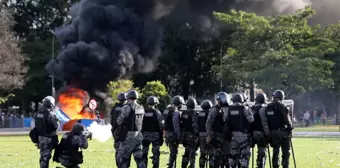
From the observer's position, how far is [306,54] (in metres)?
47.5

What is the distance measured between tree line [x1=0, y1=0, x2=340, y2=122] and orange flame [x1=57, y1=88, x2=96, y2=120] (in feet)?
8.30

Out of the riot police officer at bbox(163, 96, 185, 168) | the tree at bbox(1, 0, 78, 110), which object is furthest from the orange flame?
the riot police officer at bbox(163, 96, 185, 168)

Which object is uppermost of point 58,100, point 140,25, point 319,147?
point 140,25

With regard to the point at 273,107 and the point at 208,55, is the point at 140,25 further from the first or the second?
the point at 273,107

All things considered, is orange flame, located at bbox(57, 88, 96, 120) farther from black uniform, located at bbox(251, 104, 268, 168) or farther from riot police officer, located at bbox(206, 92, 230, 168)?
riot police officer, located at bbox(206, 92, 230, 168)

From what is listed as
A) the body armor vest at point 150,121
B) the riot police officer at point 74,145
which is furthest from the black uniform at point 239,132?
the riot police officer at point 74,145

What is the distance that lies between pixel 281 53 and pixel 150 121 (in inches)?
1255

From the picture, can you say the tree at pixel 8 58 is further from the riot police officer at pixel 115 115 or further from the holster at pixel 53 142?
the holster at pixel 53 142

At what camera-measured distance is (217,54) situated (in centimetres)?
6169

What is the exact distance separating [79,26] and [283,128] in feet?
130

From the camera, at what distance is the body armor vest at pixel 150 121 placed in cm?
1617

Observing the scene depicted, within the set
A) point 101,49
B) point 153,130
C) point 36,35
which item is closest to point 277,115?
point 153,130

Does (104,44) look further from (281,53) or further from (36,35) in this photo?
(281,53)

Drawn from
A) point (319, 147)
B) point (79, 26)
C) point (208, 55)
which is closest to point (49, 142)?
point (319, 147)
